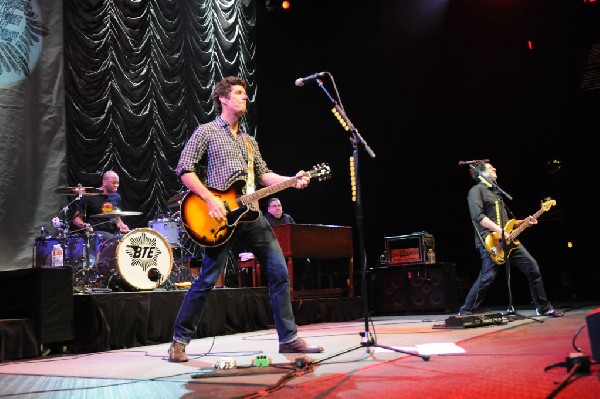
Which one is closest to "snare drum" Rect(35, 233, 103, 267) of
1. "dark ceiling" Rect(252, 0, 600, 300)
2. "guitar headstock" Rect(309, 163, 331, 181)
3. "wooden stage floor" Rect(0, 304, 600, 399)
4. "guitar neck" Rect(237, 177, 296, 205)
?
"wooden stage floor" Rect(0, 304, 600, 399)

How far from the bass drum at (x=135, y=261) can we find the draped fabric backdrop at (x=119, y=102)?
1.98 m

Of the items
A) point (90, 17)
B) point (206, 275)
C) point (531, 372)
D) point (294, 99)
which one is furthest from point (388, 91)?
point (531, 372)

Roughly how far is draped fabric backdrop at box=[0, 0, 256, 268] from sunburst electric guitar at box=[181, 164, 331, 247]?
5447 mm

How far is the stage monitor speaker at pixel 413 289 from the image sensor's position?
10.9m

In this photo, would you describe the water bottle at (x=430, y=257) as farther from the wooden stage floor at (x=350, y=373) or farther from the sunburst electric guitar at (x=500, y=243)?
the wooden stage floor at (x=350, y=373)

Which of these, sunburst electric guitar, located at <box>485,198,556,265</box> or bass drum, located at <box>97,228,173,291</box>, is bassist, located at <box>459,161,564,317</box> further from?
bass drum, located at <box>97,228,173,291</box>

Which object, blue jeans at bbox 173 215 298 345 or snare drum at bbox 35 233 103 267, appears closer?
blue jeans at bbox 173 215 298 345

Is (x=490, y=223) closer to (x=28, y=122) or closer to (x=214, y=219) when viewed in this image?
(x=214, y=219)

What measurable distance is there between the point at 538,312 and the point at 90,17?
346 inches

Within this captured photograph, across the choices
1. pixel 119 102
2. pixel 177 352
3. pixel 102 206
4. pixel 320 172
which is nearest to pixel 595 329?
pixel 320 172

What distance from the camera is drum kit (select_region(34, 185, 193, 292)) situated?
7582mm

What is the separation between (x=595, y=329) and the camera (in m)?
3.13

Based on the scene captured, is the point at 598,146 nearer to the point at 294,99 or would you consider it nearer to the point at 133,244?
the point at 294,99

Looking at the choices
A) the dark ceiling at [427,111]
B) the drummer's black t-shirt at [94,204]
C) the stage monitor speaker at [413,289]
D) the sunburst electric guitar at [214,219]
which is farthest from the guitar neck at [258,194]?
the dark ceiling at [427,111]
